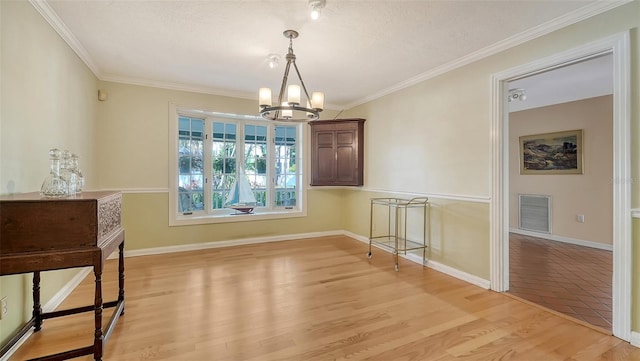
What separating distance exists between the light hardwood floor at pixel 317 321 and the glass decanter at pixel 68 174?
1076 mm

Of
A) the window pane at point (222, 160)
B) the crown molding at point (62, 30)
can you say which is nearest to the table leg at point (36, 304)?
the crown molding at point (62, 30)

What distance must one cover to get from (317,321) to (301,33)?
255 cm

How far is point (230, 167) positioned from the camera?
15.6ft

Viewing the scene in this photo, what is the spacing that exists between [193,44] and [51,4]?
1061mm

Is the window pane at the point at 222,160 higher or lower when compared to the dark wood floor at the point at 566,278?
higher

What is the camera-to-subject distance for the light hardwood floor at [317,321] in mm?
1866

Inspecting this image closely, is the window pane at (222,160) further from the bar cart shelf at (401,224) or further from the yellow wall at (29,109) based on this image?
the bar cart shelf at (401,224)

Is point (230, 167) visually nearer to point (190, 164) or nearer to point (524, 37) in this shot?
point (190, 164)

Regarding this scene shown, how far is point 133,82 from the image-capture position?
12.9 ft

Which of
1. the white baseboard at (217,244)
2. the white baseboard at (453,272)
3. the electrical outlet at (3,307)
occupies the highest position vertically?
the electrical outlet at (3,307)

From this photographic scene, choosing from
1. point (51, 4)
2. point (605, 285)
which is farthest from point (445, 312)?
point (51, 4)

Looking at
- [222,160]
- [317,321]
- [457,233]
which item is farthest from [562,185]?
[222,160]

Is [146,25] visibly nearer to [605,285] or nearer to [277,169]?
[277,169]

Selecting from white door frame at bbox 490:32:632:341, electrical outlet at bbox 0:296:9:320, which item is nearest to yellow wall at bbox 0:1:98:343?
electrical outlet at bbox 0:296:9:320
